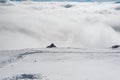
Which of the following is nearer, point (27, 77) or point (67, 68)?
point (27, 77)

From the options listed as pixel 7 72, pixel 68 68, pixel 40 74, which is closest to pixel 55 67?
pixel 68 68

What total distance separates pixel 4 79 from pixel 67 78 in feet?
17.6

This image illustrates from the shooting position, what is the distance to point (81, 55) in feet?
96.4

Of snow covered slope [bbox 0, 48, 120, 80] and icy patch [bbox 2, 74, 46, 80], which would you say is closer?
icy patch [bbox 2, 74, 46, 80]

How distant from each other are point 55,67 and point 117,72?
621cm

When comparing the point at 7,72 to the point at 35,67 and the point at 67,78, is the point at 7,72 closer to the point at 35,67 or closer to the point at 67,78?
the point at 35,67

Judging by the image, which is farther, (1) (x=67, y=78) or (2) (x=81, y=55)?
(2) (x=81, y=55)

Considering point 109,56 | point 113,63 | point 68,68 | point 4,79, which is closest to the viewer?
point 4,79

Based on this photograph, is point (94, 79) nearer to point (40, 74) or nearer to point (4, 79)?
point (40, 74)

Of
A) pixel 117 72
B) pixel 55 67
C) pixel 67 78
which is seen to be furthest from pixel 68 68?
pixel 117 72

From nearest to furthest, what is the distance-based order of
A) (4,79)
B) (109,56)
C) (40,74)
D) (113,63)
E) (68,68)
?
1. (4,79)
2. (40,74)
3. (68,68)
4. (113,63)
5. (109,56)

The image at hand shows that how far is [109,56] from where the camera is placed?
94.2 feet

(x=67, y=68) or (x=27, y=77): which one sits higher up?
(x=67, y=68)

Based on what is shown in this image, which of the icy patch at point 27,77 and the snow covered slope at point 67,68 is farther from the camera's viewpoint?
the snow covered slope at point 67,68
